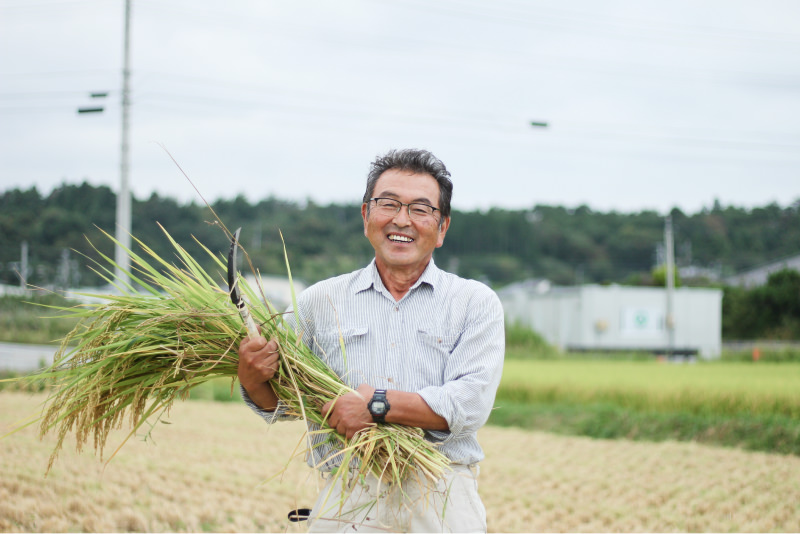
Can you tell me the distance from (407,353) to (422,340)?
0.07 metres

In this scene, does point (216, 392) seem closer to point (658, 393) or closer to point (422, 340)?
point (658, 393)

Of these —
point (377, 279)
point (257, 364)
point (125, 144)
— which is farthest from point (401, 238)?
point (125, 144)

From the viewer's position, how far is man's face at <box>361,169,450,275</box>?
2416mm

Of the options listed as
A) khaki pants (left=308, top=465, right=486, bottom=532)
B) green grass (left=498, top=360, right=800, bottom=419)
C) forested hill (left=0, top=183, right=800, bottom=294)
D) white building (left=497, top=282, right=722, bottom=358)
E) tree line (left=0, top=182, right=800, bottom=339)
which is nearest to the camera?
khaki pants (left=308, top=465, right=486, bottom=532)

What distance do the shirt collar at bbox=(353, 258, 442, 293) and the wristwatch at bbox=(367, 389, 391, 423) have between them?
41 cm

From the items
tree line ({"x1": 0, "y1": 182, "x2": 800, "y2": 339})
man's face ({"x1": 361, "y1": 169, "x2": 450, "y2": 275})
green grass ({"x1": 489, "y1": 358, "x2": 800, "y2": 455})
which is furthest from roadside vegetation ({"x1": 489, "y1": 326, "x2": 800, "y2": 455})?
man's face ({"x1": 361, "y1": 169, "x2": 450, "y2": 275})

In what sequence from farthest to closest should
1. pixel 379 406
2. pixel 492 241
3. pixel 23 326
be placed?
pixel 492 241, pixel 23 326, pixel 379 406

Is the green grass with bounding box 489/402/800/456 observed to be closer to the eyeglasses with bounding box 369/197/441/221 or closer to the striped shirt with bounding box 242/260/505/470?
the striped shirt with bounding box 242/260/505/470

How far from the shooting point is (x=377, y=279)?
2.50 metres

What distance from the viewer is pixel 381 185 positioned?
2.45m

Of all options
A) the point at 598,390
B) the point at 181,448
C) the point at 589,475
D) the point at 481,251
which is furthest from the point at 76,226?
the point at 481,251

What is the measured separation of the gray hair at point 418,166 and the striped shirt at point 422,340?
26cm

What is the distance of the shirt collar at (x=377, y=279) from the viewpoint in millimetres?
2445

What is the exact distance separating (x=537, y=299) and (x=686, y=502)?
25.3 meters
